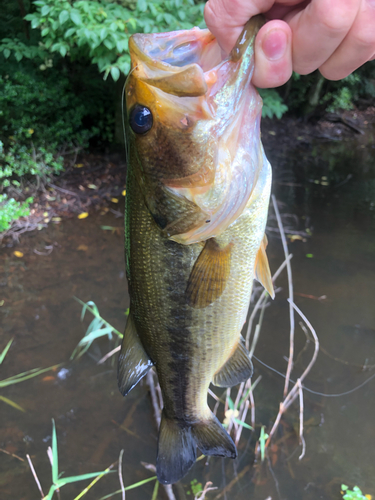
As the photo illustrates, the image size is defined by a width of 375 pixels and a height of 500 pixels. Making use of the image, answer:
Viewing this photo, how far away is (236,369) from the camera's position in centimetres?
136

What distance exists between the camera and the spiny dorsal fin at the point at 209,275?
1085 millimetres

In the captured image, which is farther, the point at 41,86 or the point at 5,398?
the point at 41,86

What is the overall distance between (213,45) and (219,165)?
0.38 m

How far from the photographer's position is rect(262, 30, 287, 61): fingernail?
2.73 feet

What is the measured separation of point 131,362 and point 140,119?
0.83m

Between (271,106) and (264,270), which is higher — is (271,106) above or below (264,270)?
below

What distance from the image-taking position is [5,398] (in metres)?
2.57

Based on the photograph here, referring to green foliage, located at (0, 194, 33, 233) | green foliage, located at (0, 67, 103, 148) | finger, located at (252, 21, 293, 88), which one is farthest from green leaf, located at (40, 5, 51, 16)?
finger, located at (252, 21, 293, 88)

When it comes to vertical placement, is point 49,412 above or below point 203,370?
below

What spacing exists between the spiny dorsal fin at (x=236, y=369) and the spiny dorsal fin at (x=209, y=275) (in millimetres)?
322

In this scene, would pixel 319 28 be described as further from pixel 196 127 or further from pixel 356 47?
pixel 196 127

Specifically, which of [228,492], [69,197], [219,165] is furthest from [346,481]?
[69,197]

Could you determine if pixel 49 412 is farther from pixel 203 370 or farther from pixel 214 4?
pixel 214 4

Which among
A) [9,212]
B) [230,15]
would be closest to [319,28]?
[230,15]
